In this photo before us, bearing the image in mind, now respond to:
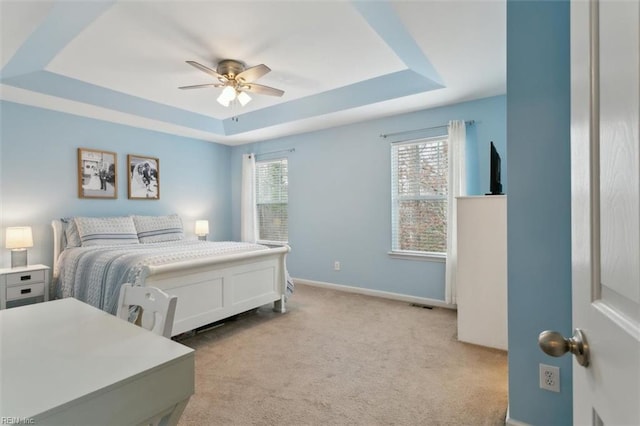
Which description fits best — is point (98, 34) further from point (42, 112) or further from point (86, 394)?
point (86, 394)

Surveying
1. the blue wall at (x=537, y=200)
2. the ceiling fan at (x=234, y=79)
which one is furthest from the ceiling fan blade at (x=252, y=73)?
the blue wall at (x=537, y=200)

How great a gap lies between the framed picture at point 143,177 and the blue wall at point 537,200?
4.54m

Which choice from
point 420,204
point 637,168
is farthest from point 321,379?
point 420,204

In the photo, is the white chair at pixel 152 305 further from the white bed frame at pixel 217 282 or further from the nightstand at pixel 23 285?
the nightstand at pixel 23 285

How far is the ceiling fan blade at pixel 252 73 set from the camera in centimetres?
269

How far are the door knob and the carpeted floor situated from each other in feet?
4.60

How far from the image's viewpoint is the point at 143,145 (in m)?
4.65

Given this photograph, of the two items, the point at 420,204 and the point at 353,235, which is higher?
the point at 420,204

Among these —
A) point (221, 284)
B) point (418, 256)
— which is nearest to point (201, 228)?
point (221, 284)

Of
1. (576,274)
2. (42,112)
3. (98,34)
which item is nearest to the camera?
(576,274)

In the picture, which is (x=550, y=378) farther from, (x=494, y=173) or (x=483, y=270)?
(x=494, y=173)

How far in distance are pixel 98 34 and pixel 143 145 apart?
90.4 inches

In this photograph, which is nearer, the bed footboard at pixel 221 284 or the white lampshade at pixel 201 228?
the bed footboard at pixel 221 284

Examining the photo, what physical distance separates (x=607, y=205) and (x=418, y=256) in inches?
141
